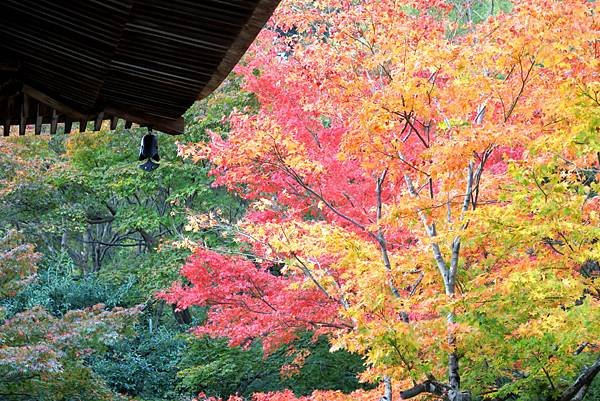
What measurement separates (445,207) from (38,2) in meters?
5.62

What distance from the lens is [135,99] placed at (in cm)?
323

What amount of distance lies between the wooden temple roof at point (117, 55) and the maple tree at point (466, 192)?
3.34 metres

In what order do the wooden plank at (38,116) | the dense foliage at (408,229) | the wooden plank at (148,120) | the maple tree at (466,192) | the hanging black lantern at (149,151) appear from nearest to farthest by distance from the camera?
the wooden plank at (38,116) < the wooden plank at (148,120) < the hanging black lantern at (149,151) < the maple tree at (466,192) < the dense foliage at (408,229)

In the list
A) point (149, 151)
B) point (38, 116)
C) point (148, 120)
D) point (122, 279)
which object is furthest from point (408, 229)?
point (122, 279)

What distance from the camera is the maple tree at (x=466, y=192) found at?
5.95 meters

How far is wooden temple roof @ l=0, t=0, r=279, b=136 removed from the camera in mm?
2262

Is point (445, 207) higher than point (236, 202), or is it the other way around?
point (236, 202)

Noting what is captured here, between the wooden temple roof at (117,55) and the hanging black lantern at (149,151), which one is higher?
the wooden temple roof at (117,55)

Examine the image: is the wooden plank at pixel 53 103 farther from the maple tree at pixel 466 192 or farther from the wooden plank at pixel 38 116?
the maple tree at pixel 466 192

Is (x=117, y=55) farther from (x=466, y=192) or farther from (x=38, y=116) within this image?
(x=466, y=192)

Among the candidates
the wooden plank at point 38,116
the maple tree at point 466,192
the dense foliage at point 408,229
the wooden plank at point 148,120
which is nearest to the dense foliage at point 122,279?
the dense foliage at point 408,229

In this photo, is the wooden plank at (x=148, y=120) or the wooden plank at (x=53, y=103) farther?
the wooden plank at (x=148, y=120)

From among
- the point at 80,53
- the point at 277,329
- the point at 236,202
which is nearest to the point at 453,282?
the point at 277,329

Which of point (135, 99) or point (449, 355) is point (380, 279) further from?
point (135, 99)
